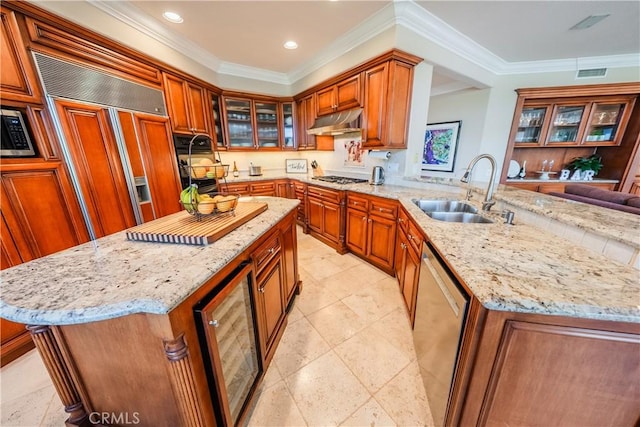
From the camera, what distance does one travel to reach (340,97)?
2.94 meters

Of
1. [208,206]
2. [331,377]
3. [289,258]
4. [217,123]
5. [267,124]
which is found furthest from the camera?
[267,124]

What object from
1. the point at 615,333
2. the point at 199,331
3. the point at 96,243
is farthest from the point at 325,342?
the point at 96,243

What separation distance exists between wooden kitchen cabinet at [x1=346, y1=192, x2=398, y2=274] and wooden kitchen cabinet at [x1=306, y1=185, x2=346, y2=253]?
11 cm

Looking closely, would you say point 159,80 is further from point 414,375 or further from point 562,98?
point 562,98

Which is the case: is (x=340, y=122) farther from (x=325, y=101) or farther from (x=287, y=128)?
(x=287, y=128)

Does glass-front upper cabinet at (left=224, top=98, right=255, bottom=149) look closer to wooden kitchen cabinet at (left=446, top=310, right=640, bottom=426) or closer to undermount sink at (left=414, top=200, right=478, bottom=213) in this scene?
undermount sink at (left=414, top=200, right=478, bottom=213)

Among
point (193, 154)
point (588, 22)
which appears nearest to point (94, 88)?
point (193, 154)

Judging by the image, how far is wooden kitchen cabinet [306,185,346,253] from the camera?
2.89 m

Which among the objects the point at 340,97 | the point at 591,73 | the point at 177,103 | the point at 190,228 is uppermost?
the point at 591,73

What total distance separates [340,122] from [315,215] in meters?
1.39

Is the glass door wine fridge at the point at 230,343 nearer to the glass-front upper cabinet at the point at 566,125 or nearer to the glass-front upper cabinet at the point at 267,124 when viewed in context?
the glass-front upper cabinet at the point at 267,124

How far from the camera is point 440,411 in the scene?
3.35 feet

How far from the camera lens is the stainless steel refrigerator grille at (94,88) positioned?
163 centimetres

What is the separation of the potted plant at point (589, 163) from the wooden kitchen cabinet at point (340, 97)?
14.2 feet
